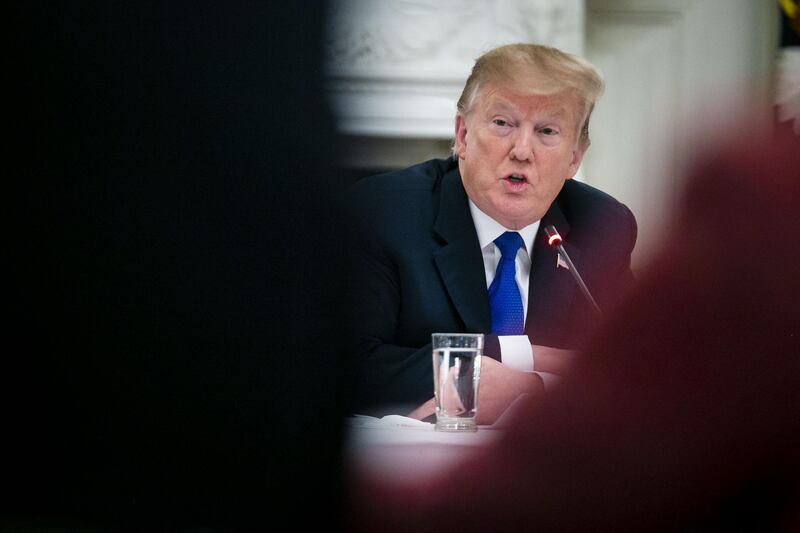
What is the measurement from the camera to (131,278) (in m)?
0.33

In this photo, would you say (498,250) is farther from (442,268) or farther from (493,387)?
(493,387)

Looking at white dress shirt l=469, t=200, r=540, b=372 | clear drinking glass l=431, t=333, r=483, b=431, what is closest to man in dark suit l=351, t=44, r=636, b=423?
white dress shirt l=469, t=200, r=540, b=372

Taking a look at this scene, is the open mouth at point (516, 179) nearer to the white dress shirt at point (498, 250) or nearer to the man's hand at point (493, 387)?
the white dress shirt at point (498, 250)

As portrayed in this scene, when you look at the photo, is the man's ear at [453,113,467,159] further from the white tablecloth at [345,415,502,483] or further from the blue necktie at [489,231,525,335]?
the white tablecloth at [345,415,502,483]

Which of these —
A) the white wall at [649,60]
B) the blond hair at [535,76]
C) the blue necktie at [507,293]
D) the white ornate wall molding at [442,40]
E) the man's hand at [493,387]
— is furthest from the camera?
the white ornate wall molding at [442,40]

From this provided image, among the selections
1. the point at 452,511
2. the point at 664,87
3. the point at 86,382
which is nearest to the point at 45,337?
the point at 86,382

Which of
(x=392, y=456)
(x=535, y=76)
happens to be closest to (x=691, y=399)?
(x=392, y=456)

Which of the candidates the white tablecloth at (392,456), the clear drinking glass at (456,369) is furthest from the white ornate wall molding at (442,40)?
the white tablecloth at (392,456)

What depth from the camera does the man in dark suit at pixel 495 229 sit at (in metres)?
1.55

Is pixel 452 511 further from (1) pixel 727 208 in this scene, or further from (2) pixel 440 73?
(2) pixel 440 73

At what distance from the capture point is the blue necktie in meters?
1.58

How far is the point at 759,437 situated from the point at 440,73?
195 cm

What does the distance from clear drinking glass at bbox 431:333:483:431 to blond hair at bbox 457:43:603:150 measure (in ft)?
2.21

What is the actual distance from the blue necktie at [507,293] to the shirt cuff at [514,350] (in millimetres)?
25
